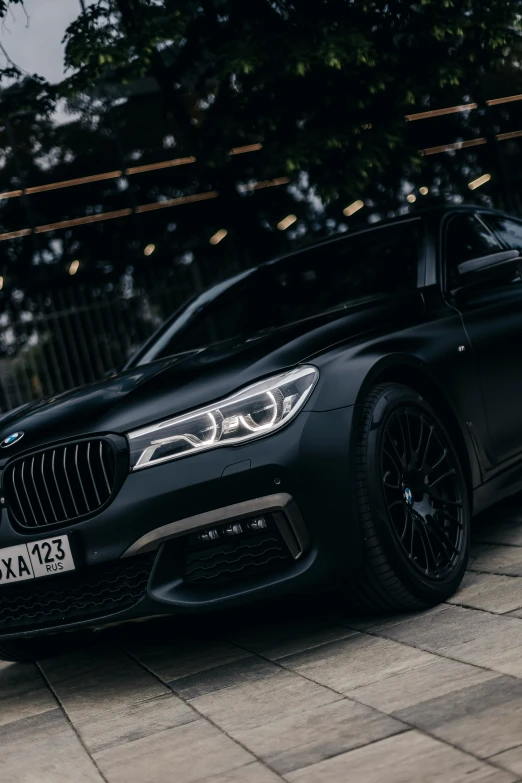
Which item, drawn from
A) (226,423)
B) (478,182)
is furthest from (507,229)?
(478,182)

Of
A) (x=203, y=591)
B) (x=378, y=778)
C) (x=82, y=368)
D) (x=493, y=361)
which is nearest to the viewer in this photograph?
(x=378, y=778)

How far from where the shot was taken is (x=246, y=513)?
352 centimetres

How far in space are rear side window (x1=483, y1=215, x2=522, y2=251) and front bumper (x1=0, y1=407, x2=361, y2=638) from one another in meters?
2.26

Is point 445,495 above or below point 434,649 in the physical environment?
above

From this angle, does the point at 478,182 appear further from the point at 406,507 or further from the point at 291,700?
the point at 291,700

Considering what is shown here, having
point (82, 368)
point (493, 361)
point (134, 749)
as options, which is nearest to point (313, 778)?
point (134, 749)

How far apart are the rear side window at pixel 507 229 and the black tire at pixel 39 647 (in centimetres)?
277

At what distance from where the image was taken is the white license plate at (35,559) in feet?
12.1

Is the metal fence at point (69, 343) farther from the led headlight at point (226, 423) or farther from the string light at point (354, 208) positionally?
the led headlight at point (226, 423)

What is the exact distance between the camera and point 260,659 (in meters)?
3.75

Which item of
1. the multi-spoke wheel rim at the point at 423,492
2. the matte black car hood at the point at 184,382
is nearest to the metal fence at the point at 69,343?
the matte black car hood at the point at 184,382

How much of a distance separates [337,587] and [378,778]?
1273mm

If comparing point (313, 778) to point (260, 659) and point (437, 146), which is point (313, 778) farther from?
point (437, 146)

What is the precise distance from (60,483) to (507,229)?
291 cm
